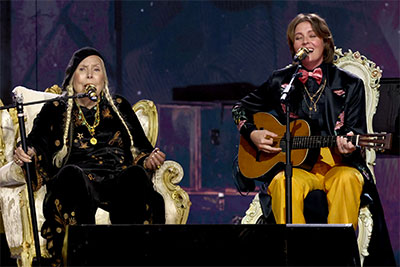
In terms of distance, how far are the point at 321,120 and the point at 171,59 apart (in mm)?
2013

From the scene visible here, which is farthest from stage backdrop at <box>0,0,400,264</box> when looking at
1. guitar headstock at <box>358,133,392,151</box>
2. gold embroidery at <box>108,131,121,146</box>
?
guitar headstock at <box>358,133,392,151</box>

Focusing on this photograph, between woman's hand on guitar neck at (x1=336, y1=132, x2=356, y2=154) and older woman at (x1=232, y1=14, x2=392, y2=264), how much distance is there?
25mm

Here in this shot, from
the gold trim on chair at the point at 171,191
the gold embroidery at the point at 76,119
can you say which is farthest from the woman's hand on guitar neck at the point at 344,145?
the gold embroidery at the point at 76,119

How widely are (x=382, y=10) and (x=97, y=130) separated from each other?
2.46m

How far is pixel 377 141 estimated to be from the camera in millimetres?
3949

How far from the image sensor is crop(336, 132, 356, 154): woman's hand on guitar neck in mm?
4094

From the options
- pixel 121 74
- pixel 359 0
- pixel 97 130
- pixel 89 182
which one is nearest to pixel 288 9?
pixel 359 0

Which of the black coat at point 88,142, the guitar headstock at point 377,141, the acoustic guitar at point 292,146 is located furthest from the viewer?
the black coat at point 88,142

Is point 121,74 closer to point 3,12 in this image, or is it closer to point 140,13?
point 140,13

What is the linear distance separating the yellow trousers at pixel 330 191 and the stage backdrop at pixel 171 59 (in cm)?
178

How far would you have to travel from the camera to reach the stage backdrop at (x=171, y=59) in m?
6.02

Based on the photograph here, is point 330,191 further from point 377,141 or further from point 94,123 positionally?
point 94,123

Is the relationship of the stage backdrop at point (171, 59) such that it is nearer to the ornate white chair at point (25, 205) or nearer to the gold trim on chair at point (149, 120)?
the gold trim on chair at point (149, 120)

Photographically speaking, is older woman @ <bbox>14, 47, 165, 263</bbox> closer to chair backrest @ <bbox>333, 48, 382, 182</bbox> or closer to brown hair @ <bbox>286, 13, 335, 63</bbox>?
brown hair @ <bbox>286, 13, 335, 63</bbox>
